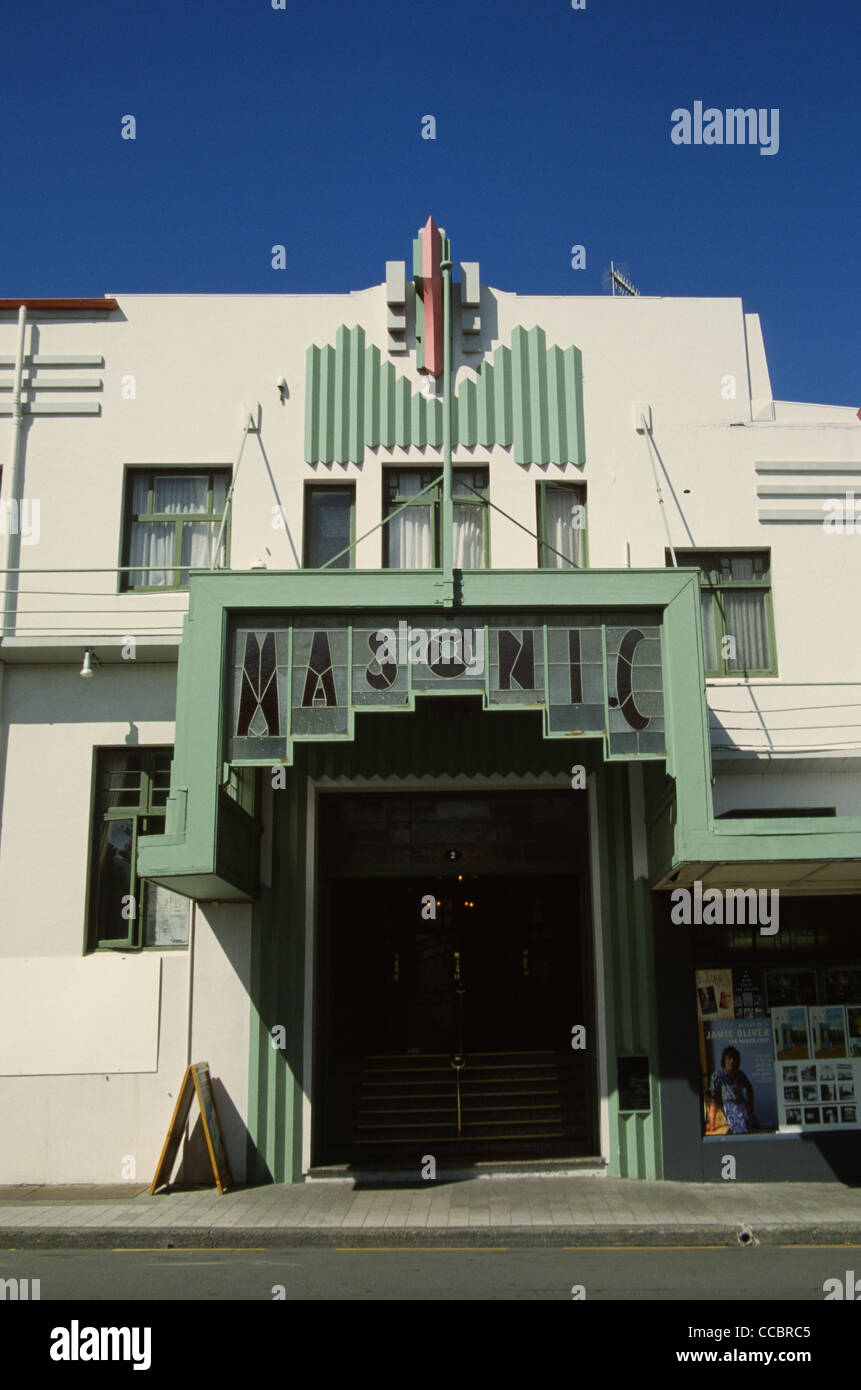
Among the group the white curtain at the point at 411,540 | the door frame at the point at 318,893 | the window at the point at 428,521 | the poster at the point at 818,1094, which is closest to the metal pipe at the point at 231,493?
the window at the point at 428,521

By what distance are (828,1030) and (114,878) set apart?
8.44 m

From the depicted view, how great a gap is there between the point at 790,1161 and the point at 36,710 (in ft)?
32.9

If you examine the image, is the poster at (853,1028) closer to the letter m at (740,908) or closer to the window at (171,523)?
the letter m at (740,908)

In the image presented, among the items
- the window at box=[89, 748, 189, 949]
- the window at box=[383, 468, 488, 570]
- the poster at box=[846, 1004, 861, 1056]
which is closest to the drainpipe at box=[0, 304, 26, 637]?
the window at box=[89, 748, 189, 949]

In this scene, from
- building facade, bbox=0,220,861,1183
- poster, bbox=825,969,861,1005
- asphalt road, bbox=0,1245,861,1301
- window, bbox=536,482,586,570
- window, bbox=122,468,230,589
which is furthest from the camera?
window, bbox=536,482,586,570

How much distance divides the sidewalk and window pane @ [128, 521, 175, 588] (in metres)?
6.91

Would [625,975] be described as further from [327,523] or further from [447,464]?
[327,523]

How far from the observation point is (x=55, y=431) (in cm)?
1496

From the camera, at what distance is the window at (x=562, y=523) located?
48.7 feet

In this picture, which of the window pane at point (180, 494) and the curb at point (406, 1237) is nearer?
the curb at point (406, 1237)

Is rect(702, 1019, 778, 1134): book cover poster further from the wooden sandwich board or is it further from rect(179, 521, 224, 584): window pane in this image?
rect(179, 521, 224, 584): window pane

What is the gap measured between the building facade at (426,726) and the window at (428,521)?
1.8 inches

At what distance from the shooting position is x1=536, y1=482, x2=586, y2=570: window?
14836mm
